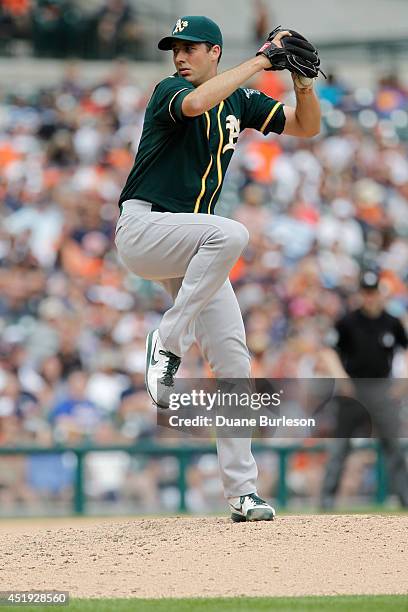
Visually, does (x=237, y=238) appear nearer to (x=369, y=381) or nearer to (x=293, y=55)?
(x=293, y=55)

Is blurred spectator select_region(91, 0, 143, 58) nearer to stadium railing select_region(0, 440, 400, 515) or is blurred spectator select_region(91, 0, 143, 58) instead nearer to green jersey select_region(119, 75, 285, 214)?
stadium railing select_region(0, 440, 400, 515)

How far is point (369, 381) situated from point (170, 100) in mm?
5014

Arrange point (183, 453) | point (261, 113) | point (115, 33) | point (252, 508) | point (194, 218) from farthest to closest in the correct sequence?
point (115, 33)
point (183, 453)
point (261, 113)
point (252, 508)
point (194, 218)

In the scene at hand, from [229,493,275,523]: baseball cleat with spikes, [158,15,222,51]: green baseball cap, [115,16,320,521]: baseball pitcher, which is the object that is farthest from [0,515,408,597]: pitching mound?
[158,15,222,51]: green baseball cap

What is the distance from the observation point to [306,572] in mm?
5992

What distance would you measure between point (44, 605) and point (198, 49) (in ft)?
9.21

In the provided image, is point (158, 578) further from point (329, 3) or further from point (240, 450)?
point (329, 3)

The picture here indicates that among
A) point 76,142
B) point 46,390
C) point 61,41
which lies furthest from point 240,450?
point 61,41

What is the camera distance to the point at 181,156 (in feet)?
21.3

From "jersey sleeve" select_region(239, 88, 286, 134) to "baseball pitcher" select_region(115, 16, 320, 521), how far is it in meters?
0.11

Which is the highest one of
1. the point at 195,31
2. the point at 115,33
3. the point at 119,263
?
the point at 115,33

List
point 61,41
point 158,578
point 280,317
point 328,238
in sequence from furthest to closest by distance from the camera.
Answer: point 61,41
point 328,238
point 280,317
point 158,578

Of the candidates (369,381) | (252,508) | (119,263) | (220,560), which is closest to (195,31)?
(252,508)

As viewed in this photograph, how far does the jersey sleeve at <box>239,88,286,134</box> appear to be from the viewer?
22.6 ft
